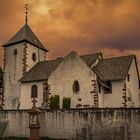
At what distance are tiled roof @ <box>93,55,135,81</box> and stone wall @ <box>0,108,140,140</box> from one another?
11.3 m

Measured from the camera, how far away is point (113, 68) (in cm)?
3888

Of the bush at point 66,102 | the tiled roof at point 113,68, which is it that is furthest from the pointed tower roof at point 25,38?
the bush at point 66,102

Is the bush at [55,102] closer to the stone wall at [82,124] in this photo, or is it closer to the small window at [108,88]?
the small window at [108,88]

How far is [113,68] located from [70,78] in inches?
226

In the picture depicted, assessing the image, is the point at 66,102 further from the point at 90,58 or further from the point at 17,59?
the point at 17,59

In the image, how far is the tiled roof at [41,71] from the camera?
4215 centimetres

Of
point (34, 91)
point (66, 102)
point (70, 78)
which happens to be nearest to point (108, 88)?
point (70, 78)

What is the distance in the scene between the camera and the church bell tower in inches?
1778

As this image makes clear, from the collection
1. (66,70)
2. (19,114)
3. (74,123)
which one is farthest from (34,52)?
(74,123)

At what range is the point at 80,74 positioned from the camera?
121 feet

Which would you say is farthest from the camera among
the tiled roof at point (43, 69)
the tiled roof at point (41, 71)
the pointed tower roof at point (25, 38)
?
the pointed tower roof at point (25, 38)

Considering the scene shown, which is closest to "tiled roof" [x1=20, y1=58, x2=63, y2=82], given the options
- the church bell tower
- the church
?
the church

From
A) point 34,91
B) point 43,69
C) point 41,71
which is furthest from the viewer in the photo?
point 43,69

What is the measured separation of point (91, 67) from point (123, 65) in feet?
13.4
